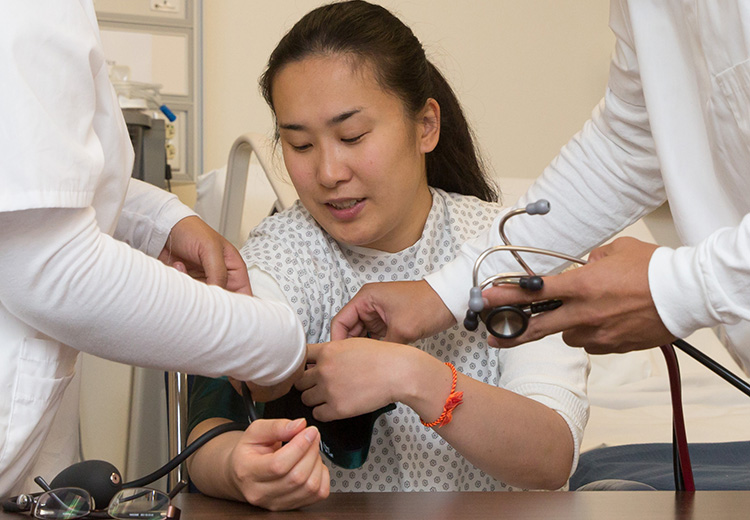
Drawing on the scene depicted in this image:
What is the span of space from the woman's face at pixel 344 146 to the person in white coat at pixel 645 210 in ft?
0.52

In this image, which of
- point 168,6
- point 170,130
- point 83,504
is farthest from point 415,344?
point 168,6

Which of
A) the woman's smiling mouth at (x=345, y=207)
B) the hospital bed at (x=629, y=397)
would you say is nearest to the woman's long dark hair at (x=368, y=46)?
the woman's smiling mouth at (x=345, y=207)

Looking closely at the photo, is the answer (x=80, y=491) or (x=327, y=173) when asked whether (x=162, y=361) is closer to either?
(x=80, y=491)

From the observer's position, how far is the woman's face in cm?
118

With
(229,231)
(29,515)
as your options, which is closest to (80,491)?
(29,515)

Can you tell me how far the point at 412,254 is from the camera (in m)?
1.29

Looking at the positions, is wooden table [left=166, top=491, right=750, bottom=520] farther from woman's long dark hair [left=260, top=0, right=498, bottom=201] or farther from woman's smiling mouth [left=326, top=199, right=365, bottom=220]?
woman's long dark hair [left=260, top=0, right=498, bottom=201]

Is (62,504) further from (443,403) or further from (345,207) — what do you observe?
(345,207)

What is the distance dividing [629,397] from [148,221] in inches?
57.7

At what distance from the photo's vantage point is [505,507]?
2.13 feet

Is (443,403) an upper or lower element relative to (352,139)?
lower

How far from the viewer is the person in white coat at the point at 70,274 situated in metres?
0.51

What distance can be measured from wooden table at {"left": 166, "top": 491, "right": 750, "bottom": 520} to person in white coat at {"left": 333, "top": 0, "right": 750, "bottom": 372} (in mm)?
166

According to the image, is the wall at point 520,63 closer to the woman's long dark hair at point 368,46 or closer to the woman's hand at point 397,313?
the woman's long dark hair at point 368,46
